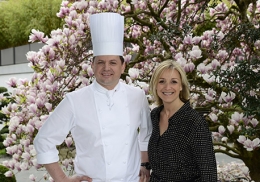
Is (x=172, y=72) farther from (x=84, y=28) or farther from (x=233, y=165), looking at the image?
(x=233, y=165)

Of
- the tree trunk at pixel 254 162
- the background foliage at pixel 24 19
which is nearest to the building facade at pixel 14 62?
the background foliage at pixel 24 19

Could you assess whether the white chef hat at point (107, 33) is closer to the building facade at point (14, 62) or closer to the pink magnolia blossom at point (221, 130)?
the pink magnolia blossom at point (221, 130)

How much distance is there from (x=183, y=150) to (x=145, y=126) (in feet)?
1.10

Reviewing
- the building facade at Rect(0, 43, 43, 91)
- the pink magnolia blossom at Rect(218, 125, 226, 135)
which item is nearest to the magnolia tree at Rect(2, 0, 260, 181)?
the pink magnolia blossom at Rect(218, 125, 226, 135)

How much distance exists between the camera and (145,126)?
→ 2508mm

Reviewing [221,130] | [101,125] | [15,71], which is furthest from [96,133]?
[15,71]

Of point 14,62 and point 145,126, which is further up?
point 14,62

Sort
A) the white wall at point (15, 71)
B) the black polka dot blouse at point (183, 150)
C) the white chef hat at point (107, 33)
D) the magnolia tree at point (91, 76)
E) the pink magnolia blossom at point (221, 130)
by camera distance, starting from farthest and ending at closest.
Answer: the white wall at point (15, 71), the pink magnolia blossom at point (221, 130), the magnolia tree at point (91, 76), the white chef hat at point (107, 33), the black polka dot blouse at point (183, 150)

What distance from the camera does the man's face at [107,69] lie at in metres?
2.24

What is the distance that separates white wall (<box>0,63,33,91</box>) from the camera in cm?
1827

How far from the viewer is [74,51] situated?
3654 millimetres

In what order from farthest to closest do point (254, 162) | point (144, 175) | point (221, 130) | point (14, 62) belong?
point (14, 62)
point (254, 162)
point (221, 130)
point (144, 175)

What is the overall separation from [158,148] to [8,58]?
19.7m

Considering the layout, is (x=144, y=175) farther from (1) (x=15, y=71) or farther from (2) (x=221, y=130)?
(1) (x=15, y=71)
